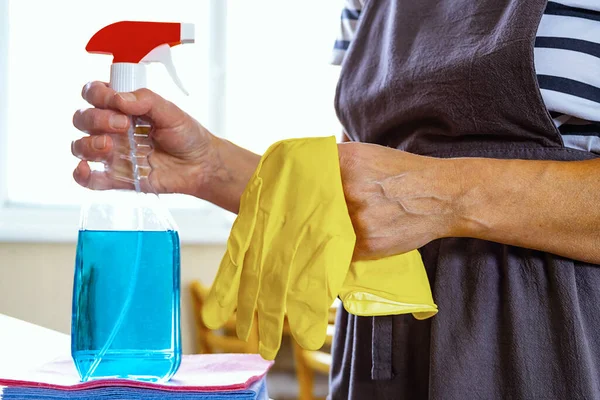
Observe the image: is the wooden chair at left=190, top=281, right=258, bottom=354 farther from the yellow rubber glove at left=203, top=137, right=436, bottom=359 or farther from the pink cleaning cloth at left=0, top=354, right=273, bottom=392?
the yellow rubber glove at left=203, top=137, right=436, bottom=359

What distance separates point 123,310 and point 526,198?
1.18 feet

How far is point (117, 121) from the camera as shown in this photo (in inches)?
27.9

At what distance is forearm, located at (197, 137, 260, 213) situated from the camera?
3.04 ft

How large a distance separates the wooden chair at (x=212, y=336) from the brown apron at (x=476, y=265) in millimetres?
1976

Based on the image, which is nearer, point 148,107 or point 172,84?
point 148,107

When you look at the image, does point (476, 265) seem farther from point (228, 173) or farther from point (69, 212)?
point (69, 212)

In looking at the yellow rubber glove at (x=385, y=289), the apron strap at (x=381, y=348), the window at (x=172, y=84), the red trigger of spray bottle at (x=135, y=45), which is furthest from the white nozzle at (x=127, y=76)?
the window at (x=172, y=84)

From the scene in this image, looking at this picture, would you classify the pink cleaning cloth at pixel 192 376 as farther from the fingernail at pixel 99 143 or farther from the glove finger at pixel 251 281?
the fingernail at pixel 99 143

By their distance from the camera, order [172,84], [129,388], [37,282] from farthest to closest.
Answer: [172,84] → [37,282] → [129,388]

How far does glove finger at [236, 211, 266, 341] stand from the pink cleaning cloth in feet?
0.15

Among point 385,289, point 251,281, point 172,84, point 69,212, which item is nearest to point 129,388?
point 251,281

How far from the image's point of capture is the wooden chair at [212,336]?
9.34ft

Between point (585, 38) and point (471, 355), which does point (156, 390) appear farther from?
point (585, 38)

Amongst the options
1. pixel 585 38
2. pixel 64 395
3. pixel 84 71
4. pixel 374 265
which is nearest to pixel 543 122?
pixel 585 38
